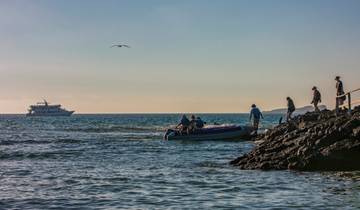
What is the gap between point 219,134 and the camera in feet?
A: 139

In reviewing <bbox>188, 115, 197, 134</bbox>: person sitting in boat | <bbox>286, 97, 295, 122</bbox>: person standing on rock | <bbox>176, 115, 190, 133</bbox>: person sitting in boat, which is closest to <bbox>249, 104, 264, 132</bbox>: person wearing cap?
<bbox>188, 115, 197, 134</bbox>: person sitting in boat

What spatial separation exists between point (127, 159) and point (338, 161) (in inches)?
412

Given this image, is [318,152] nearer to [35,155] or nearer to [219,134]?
[35,155]

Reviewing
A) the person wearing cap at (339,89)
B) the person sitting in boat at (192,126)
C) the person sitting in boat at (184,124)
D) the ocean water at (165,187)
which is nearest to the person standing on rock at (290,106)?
the person wearing cap at (339,89)

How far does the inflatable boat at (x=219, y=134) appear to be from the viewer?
139 ft

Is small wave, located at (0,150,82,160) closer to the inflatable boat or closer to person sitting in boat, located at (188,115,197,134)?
the inflatable boat

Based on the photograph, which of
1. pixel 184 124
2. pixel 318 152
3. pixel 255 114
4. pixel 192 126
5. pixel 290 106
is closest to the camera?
pixel 318 152

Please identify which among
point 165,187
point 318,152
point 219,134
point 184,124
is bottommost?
point 165,187

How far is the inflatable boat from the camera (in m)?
42.4

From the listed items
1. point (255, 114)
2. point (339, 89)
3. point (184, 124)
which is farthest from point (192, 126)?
point (339, 89)

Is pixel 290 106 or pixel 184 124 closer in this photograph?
pixel 290 106

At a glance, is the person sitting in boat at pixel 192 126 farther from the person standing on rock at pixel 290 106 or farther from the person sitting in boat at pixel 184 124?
the person standing on rock at pixel 290 106

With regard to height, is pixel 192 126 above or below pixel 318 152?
above

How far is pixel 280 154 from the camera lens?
22016 mm
